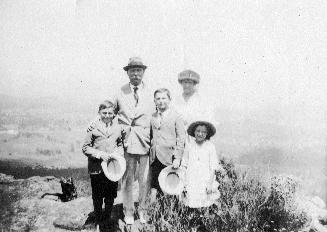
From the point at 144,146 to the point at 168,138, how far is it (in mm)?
288

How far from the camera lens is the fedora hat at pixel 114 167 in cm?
317

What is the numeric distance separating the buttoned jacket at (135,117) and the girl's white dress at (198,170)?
505 mm

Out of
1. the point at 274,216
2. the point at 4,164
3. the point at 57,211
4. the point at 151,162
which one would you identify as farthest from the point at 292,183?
the point at 4,164

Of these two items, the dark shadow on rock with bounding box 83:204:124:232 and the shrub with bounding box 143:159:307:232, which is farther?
the dark shadow on rock with bounding box 83:204:124:232

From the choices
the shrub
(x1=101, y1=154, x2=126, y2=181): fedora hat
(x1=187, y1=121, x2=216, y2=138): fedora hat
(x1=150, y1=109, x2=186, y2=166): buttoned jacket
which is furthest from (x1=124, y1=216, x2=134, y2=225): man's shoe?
(x1=187, y1=121, x2=216, y2=138): fedora hat

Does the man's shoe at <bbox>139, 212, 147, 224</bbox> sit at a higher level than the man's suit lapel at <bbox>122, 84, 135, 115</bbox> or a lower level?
lower

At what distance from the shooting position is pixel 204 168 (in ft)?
11.0

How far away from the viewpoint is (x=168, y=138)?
11.1 ft

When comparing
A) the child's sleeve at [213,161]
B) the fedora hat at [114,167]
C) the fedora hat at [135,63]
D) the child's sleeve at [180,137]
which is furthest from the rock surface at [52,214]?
the fedora hat at [135,63]

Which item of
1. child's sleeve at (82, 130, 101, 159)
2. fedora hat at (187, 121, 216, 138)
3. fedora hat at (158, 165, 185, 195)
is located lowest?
fedora hat at (158, 165, 185, 195)

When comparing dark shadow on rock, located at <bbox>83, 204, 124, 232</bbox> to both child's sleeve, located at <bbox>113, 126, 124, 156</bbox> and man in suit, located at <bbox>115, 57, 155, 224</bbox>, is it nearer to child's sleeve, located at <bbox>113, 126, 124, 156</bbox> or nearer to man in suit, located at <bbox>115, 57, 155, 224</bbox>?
man in suit, located at <bbox>115, 57, 155, 224</bbox>

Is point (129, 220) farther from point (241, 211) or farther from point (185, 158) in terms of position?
point (241, 211)

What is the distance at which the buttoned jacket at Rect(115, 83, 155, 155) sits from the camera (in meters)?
3.41

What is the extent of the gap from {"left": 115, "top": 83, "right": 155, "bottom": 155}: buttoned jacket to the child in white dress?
497mm
